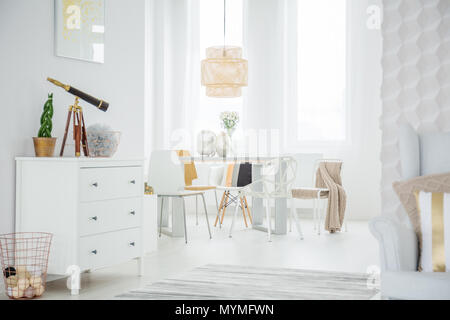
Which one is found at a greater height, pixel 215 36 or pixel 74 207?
pixel 215 36

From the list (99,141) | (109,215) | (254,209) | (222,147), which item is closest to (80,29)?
(99,141)

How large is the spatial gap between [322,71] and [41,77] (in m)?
4.41

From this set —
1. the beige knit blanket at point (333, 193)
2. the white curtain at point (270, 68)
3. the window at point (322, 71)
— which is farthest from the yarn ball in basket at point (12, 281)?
the window at point (322, 71)

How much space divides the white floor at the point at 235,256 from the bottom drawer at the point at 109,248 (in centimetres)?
14

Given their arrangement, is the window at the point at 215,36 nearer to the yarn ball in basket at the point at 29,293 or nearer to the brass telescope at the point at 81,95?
the brass telescope at the point at 81,95

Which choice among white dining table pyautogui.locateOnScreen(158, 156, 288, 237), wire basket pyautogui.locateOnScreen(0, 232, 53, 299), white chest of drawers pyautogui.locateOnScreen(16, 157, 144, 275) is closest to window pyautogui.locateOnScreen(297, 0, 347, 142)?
white dining table pyautogui.locateOnScreen(158, 156, 288, 237)

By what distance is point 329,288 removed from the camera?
10.4 feet

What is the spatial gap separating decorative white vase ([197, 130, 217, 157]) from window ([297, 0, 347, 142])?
1481 mm

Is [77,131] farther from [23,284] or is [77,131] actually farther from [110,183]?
[23,284]

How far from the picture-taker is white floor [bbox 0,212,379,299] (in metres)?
3.33

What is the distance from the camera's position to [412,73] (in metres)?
3.01

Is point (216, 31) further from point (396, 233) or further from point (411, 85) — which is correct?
point (396, 233)

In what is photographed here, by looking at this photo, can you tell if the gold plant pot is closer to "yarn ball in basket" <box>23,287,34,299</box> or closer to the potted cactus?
the potted cactus
